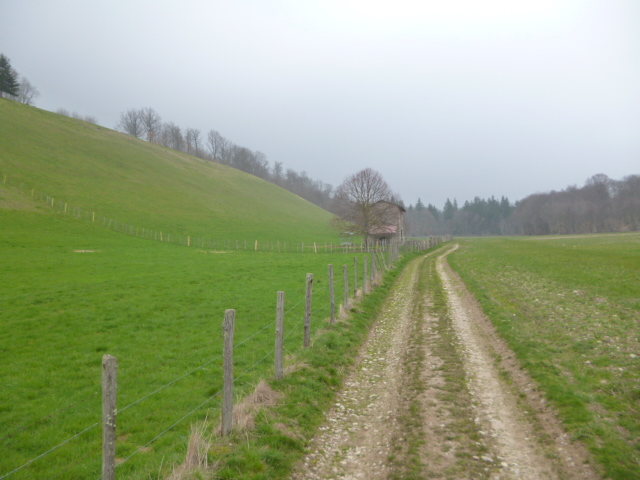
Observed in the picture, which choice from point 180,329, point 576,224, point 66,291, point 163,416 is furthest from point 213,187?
Result: point 576,224

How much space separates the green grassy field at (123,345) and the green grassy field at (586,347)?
5.84 m

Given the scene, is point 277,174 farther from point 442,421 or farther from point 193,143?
point 442,421

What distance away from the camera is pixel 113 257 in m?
Result: 33.7

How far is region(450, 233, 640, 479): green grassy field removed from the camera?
18.1 ft

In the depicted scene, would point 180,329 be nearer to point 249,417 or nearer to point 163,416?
point 163,416

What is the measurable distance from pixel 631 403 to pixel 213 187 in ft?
325

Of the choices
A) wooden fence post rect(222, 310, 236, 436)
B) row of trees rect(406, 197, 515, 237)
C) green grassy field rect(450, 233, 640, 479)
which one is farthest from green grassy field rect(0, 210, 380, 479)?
row of trees rect(406, 197, 515, 237)

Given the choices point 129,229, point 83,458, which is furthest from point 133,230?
point 83,458

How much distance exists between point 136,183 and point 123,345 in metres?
75.3

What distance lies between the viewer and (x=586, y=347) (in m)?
9.25

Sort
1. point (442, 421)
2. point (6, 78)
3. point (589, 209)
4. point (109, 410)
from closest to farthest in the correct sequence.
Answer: point (109, 410) → point (442, 421) → point (6, 78) → point (589, 209)

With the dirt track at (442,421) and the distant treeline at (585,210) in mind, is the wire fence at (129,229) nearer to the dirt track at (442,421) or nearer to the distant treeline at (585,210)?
the dirt track at (442,421)

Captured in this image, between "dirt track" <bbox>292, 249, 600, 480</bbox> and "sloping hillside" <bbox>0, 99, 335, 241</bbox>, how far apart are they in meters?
55.5

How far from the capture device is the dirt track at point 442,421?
198 inches
